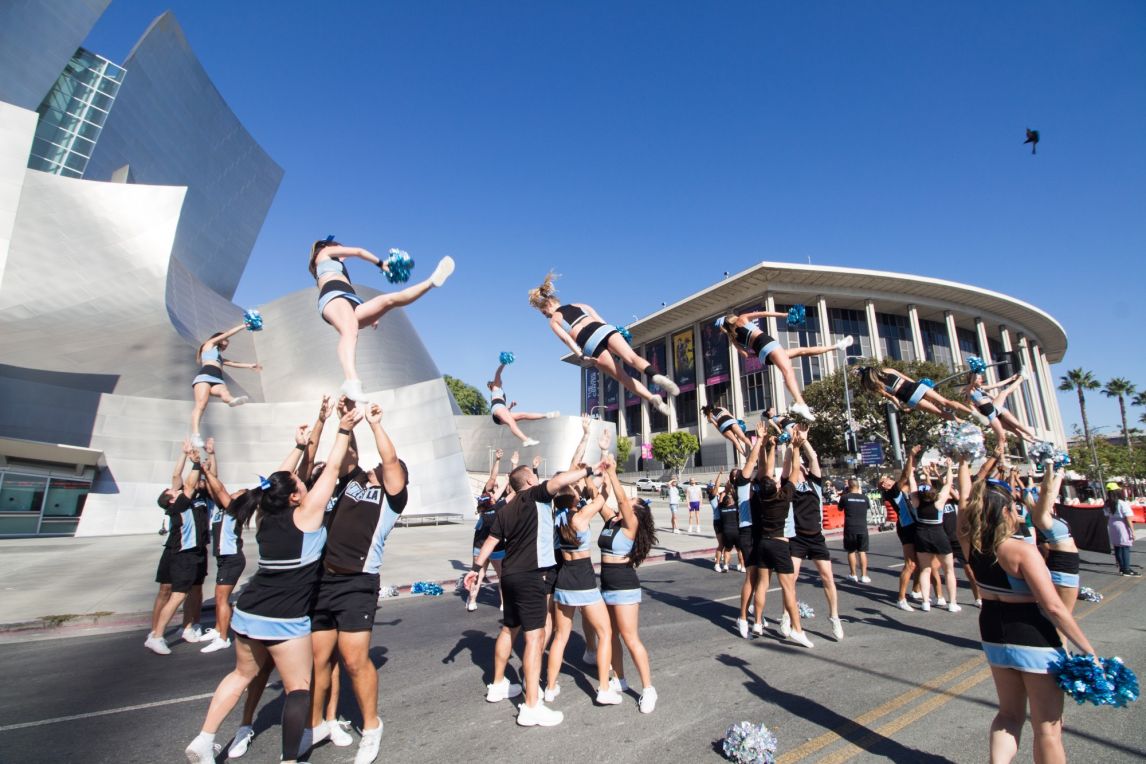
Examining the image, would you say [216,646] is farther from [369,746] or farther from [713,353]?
[713,353]

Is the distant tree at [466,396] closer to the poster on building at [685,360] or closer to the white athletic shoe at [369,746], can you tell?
the poster on building at [685,360]

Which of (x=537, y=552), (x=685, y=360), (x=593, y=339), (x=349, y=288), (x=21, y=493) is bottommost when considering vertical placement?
(x=537, y=552)

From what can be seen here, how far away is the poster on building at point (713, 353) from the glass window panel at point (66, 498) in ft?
181

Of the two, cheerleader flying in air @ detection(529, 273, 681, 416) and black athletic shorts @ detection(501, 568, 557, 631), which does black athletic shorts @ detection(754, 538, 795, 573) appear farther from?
black athletic shorts @ detection(501, 568, 557, 631)

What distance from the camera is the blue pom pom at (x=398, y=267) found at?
194 inches

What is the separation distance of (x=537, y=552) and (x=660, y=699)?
1.72 metres

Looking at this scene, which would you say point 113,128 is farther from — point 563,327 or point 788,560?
point 788,560

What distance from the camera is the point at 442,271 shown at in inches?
192

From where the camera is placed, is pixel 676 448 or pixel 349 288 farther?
pixel 676 448

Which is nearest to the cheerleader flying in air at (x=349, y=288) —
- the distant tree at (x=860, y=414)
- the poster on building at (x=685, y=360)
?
the distant tree at (x=860, y=414)

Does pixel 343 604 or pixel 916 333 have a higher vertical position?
pixel 916 333

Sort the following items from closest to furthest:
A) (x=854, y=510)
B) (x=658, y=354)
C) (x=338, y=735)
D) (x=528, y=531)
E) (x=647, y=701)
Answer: (x=338, y=735) < (x=647, y=701) < (x=528, y=531) < (x=854, y=510) < (x=658, y=354)

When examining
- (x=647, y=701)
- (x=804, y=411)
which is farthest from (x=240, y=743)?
(x=804, y=411)

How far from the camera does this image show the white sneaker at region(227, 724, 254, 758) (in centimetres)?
381
